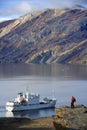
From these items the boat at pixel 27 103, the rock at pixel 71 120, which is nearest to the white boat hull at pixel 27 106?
the boat at pixel 27 103

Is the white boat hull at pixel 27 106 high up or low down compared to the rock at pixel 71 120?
down

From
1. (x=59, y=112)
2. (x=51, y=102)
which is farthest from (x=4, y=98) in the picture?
(x=59, y=112)

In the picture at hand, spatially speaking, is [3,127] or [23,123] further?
[23,123]

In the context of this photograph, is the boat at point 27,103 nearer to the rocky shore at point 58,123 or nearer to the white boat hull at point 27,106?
the white boat hull at point 27,106

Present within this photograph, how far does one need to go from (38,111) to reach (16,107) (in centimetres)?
577

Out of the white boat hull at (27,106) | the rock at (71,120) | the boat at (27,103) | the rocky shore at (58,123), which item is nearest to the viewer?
the rock at (71,120)

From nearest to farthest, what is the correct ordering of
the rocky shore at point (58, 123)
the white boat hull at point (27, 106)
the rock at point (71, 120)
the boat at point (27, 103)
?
the rock at point (71, 120), the rocky shore at point (58, 123), the white boat hull at point (27, 106), the boat at point (27, 103)

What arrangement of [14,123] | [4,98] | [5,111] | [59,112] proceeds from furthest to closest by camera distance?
[4,98] < [5,111] < [59,112] < [14,123]

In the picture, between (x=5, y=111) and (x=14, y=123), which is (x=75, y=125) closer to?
(x=14, y=123)

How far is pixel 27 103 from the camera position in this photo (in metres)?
109

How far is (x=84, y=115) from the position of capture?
129 feet

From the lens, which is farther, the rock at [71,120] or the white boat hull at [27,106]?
the white boat hull at [27,106]

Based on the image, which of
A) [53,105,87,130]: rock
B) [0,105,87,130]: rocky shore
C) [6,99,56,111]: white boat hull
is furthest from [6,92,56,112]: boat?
[0,105,87,130]: rocky shore

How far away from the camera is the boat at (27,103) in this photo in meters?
107
